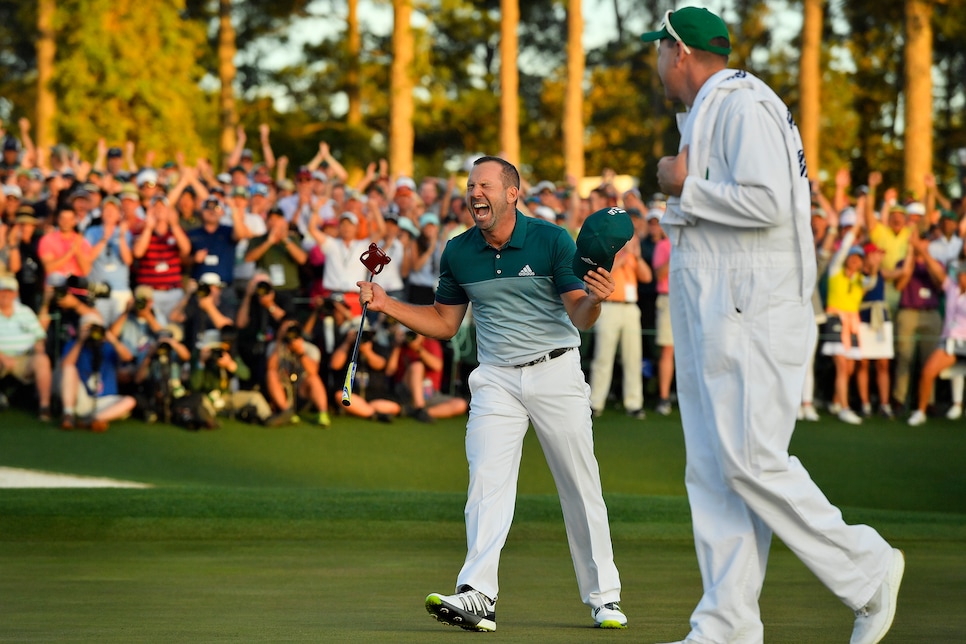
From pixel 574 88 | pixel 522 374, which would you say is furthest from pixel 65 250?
pixel 574 88

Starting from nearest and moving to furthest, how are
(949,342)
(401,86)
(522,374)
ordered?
(522,374) < (949,342) < (401,86)

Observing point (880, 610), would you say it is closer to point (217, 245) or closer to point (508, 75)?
point (217, 245)

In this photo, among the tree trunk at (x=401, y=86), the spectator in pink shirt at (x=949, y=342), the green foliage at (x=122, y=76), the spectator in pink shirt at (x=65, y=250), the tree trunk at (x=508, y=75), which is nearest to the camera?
the spectator in pink shirt at (x=65, y=250)

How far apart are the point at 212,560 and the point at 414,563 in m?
1.12

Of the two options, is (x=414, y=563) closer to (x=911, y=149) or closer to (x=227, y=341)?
(x=227, y=341)

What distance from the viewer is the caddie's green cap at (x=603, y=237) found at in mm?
5758

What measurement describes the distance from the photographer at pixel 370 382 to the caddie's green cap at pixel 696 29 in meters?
11.0

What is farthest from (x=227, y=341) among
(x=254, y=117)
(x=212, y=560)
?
(x=254, y=117)

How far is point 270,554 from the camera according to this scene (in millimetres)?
8836

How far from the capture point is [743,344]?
4926 millimetres

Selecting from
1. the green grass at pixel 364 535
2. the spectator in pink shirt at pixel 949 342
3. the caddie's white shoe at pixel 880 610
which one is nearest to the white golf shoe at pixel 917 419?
the spectator in pink shirt at pixel 949 342

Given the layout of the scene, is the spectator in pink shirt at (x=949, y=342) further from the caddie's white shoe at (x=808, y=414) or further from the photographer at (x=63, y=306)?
the photographer at (x=63, y=306)

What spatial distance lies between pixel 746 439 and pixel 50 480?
352 inches

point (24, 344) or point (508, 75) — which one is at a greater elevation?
point (508, 75)
